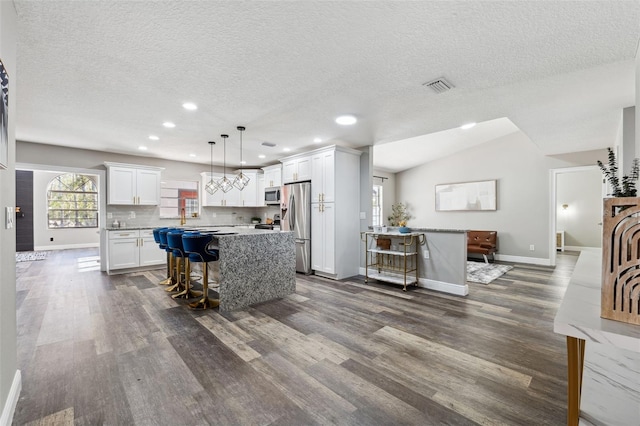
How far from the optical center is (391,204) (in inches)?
358

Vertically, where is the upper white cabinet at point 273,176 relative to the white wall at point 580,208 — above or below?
above

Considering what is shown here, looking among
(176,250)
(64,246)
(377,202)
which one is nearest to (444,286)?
(176,250)

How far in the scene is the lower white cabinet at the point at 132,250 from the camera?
5414mm

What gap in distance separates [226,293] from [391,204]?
6772 mm

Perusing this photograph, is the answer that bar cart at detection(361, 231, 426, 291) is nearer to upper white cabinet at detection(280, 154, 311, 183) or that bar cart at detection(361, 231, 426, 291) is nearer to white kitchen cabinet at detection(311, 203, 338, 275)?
white kitchen cabinet at detection(311, 203, 338, 275)

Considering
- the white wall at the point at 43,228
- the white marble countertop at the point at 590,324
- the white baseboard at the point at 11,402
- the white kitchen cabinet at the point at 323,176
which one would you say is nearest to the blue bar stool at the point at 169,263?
the white kitchen cabinet at the point at 323,176

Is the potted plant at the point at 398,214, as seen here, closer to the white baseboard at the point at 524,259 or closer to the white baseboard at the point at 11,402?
the white baseboard at the point at 524,259

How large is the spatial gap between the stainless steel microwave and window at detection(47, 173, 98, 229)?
783 cm

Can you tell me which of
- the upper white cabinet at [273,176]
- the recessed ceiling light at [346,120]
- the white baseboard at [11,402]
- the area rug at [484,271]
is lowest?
the area rug at [484,271]

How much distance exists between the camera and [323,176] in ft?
16.7

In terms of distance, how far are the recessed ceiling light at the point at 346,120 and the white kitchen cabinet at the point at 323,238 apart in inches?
59.4

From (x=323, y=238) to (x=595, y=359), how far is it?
12.4 feet

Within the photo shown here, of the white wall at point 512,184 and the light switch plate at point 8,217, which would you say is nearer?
the light switch plate at point 8,217

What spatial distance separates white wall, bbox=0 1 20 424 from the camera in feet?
4.84
